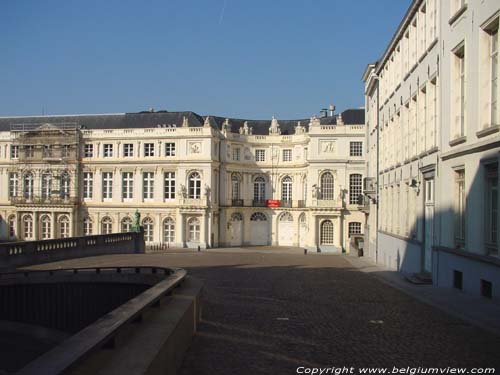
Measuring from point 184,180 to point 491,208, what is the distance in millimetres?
45724

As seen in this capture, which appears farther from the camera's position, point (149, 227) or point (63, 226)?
point (63, 226)

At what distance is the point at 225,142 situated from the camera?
62.0m

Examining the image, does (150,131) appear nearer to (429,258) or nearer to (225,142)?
(225,142)

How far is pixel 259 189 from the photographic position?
64.0 meters

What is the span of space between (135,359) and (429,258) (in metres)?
17.5

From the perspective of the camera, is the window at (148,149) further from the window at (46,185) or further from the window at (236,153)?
the window at (46,185)

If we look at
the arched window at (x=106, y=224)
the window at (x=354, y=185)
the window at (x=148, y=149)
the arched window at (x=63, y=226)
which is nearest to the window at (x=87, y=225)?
the arched window at (x=106, y=224)

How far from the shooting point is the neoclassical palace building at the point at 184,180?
58.8 meters

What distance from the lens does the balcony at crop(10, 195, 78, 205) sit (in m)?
60.8

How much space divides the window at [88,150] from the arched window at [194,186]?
1060cm

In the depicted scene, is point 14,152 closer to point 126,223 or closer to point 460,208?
point 126,223

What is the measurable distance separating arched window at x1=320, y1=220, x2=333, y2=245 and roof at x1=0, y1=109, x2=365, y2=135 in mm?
10255

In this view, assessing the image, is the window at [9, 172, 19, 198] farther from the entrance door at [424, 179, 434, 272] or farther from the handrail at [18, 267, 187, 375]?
the handrail at [18, 267, 187, 375]

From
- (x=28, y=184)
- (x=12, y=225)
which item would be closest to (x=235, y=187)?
(x=28, y=184)
